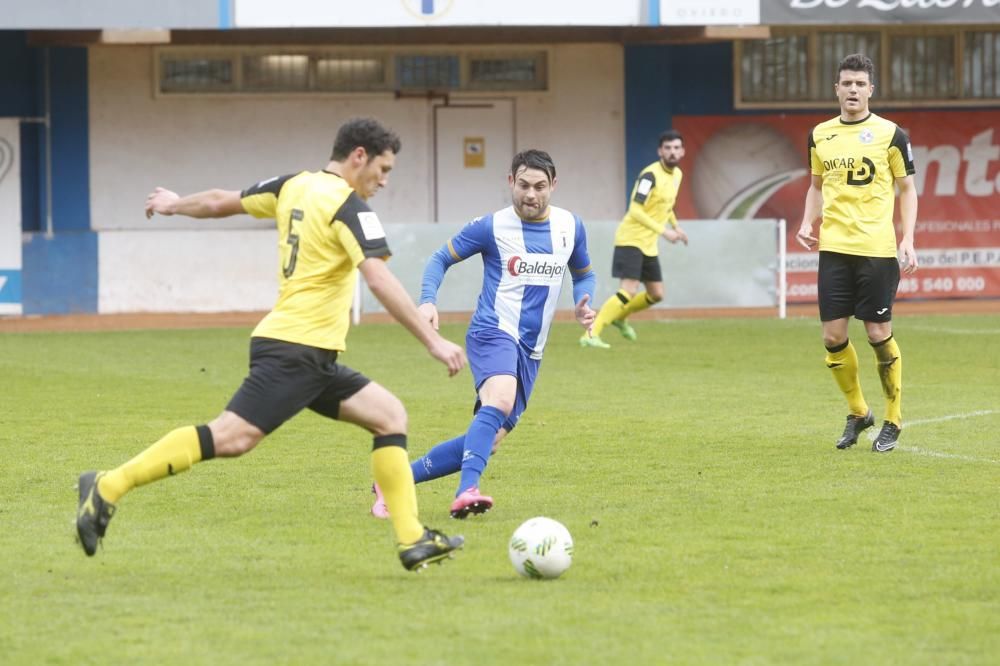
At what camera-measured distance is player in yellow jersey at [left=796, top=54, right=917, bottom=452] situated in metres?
Answer: 9.93

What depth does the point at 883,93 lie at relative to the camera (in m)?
25.0

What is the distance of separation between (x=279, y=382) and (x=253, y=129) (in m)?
18.2

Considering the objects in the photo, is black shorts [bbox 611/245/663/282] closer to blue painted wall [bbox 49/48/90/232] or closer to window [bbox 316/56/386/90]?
window [bbox 316/56/386/90]

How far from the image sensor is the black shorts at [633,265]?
18000mm

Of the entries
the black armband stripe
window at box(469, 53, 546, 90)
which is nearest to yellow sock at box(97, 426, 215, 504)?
the black armband stripe

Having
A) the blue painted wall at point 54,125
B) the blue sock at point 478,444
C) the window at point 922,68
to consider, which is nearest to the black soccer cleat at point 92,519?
the blue sock at point 478,444

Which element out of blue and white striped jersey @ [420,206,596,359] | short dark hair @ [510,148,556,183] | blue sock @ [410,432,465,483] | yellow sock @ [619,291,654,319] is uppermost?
short dark hair @ [510,148,556,183]

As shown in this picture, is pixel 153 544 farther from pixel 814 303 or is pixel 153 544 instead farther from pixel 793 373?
pixel 814 303

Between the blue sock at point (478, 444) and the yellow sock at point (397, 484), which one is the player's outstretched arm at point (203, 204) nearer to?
the yellow sock at point (397, 484)

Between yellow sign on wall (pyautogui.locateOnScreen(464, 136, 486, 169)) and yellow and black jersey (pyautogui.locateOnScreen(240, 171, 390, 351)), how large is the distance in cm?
1804

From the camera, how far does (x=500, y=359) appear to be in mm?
8062

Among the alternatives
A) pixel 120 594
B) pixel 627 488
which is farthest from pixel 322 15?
pixel 120 594

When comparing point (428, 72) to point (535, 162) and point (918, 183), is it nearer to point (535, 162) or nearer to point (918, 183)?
point (918, 183)

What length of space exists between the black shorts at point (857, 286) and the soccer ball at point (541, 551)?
161 inches
